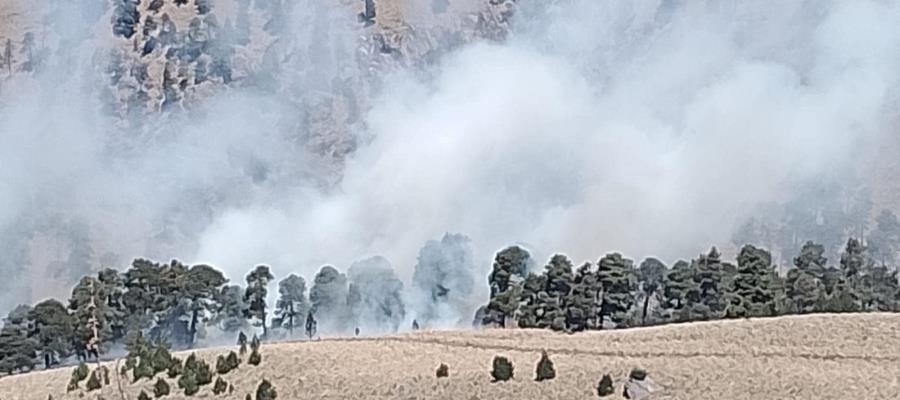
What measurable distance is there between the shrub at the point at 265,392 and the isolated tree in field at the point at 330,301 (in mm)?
42401

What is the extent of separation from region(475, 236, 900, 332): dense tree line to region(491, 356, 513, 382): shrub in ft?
67.0

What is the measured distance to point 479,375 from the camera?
4209cm

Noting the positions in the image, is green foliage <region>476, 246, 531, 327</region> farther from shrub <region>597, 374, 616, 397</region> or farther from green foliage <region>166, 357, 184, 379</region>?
shrub <region>597, 374, 616, 397</region>

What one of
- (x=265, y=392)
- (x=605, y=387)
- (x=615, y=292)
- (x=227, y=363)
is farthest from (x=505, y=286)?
(x=605, y=387)

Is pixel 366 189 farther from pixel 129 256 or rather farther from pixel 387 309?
pixel 387 309

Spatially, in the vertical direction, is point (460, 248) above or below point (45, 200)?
below

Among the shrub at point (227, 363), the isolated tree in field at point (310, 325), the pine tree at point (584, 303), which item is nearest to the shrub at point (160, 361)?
the shrub at point (227, 363)

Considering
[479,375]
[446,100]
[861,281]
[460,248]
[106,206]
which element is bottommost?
[479,375]

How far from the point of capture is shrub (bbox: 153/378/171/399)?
142 feet

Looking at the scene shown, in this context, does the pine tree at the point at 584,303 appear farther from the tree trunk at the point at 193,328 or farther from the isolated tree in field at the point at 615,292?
the tree trunk at the point at 193,328

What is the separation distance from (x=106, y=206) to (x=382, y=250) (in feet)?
92.6

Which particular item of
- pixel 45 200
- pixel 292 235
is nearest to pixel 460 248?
pixel 292 235

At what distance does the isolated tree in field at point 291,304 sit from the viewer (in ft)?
281

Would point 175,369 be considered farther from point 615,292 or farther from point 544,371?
point 615,292
